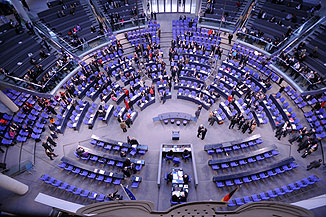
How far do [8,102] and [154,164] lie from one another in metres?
15.0

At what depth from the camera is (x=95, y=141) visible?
1569 cm

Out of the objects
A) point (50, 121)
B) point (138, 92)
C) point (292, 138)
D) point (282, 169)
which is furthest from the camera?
point (138, 92)

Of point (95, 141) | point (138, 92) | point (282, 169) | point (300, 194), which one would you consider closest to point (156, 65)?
point (138, 92)

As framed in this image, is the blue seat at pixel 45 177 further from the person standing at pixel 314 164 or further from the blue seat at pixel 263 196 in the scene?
the person standing at pixel 314 164

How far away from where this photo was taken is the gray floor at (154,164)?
12.8 meters

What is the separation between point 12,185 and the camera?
11844 millimetres

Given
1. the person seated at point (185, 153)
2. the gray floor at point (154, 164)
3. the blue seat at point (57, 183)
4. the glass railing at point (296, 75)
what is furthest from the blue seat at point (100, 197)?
the glass railing at point (296, 75)

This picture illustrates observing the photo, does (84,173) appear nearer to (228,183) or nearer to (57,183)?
(57,183)

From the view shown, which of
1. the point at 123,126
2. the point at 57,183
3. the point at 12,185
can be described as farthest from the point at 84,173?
the point at 123,126

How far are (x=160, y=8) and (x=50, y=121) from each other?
82.8ft

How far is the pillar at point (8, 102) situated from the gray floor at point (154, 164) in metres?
4.17

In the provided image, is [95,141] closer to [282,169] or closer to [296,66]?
[282,169]

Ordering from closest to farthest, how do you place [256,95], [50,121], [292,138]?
[292,138] → [50,121] → [256,95]

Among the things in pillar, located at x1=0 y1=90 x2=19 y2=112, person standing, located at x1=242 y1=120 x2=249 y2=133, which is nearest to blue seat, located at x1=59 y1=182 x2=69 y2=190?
pillar, located at x1=0 y1=90 x2=19 y2=112
